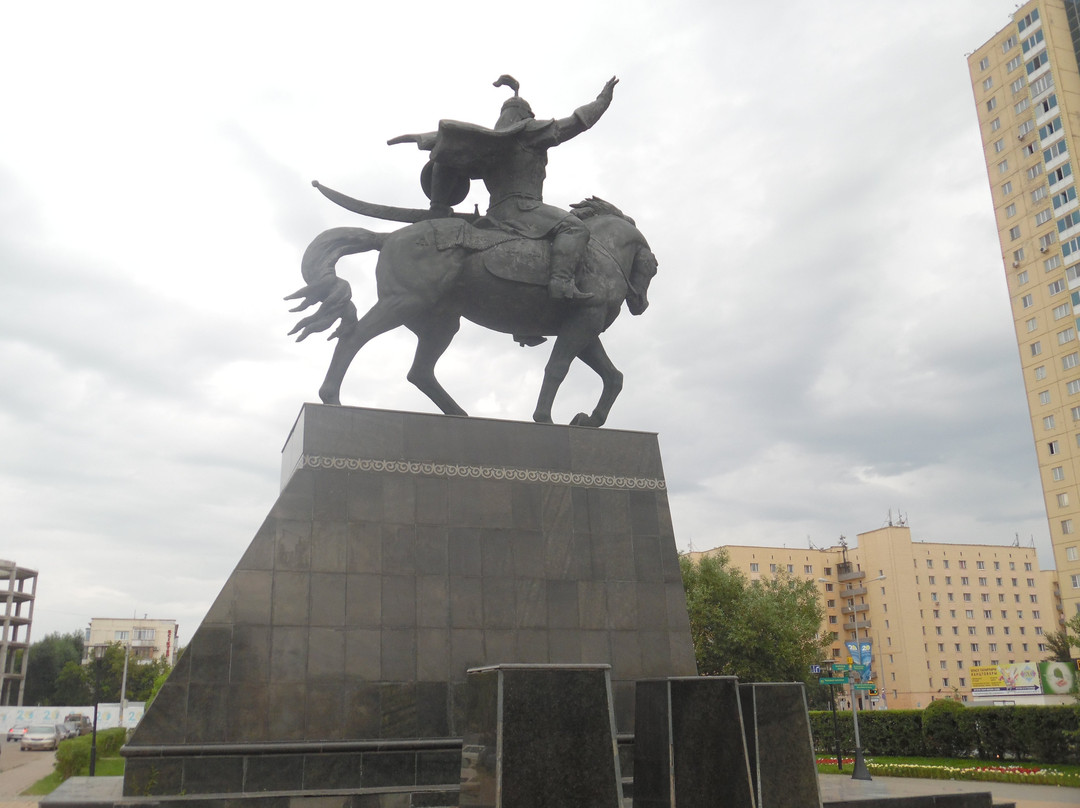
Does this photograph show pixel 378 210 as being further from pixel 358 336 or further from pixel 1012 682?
pixel 1012 682

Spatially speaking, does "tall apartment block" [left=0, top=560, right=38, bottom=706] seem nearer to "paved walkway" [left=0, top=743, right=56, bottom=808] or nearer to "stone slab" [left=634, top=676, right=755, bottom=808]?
"paved walkway" [left=0, top=743, right=56, bottom=808]

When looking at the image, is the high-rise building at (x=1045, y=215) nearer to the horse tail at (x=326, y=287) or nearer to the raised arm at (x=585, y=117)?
the raised arm at (x=585, y=117)

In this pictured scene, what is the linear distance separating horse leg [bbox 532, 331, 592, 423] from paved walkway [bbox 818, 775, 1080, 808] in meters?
5.39

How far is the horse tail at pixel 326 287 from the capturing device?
10805 mm

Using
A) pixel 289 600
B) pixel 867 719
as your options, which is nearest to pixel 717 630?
pixel 867 719

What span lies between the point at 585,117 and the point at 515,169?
1.19m

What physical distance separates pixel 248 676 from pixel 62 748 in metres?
19.2

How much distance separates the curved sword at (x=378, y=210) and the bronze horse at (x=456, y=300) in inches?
18.9

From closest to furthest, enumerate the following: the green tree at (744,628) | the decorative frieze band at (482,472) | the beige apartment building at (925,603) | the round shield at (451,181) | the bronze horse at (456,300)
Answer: the decorative frieze band at (482,472)
the bronze horse at (456,300)
the round shield at (451,181)
the green tree at (744,628)
the beige apartment building at (925,603)

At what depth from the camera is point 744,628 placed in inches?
1371

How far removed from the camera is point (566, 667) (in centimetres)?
575

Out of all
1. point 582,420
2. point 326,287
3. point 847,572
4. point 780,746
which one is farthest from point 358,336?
point 847,572

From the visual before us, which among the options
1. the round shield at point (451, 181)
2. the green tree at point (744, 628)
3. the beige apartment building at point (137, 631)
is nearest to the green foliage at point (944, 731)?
the green tree at point (744, 628)

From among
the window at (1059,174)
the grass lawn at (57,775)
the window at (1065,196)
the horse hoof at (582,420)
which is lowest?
the grass lawn at (57,775)
